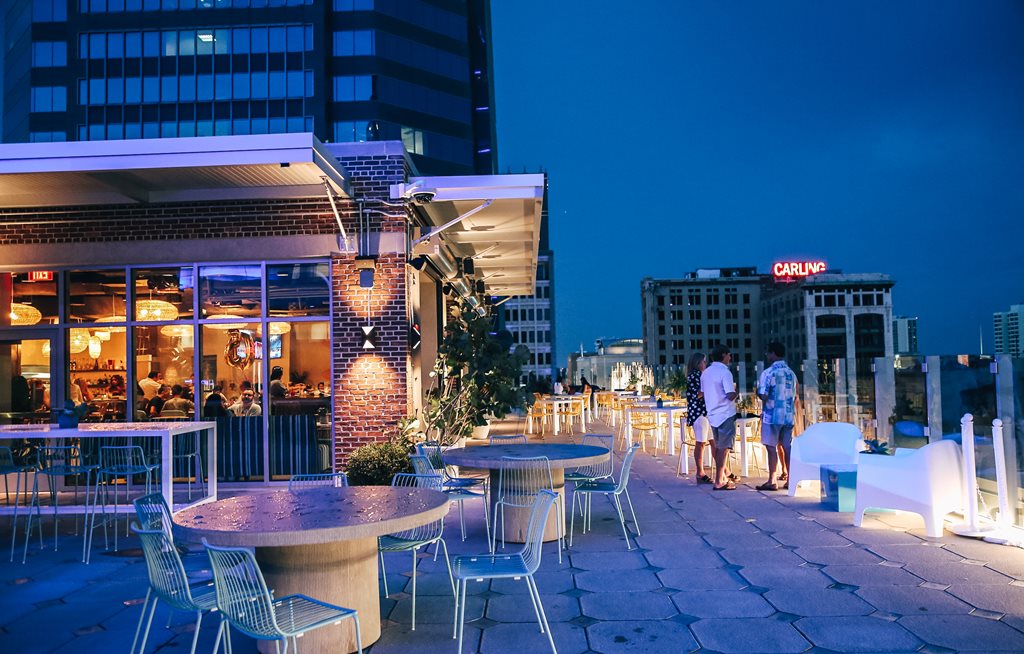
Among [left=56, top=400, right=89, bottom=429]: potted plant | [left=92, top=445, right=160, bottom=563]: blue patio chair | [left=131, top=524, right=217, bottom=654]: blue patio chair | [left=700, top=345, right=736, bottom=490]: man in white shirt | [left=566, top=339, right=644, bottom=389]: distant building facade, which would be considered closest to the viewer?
[left=131, top=524, right=217, bottom=654]: blue patio chair

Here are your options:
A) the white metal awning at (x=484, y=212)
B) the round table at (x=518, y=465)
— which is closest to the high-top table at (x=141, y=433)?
the round table at (x=518, y=465)

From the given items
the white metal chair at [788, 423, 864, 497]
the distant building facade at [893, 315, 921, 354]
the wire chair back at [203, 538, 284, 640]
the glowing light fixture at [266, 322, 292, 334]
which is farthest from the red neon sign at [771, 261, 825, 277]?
the wire chair back at [203, 538, 284, 640]

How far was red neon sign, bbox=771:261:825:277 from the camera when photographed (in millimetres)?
107069

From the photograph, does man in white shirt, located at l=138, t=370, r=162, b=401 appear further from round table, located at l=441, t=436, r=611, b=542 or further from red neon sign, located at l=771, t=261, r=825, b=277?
red neon sign, located at l=771, t=261, r=825, b=277

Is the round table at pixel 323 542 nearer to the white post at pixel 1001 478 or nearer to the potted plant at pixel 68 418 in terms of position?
the potted plant at pixel 68 418

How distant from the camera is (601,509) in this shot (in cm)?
888

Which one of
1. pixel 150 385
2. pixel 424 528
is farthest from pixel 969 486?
pixel 150 385

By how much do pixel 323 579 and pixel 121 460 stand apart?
6473 mm

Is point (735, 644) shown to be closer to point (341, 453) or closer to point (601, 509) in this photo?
point (601, 509)

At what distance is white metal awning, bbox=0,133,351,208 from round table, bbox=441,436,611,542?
3625mm

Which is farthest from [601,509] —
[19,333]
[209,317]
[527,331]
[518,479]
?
[527,331]

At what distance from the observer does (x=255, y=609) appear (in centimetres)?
384

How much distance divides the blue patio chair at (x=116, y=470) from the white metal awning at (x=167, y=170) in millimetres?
3068

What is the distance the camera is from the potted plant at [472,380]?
440 inches
